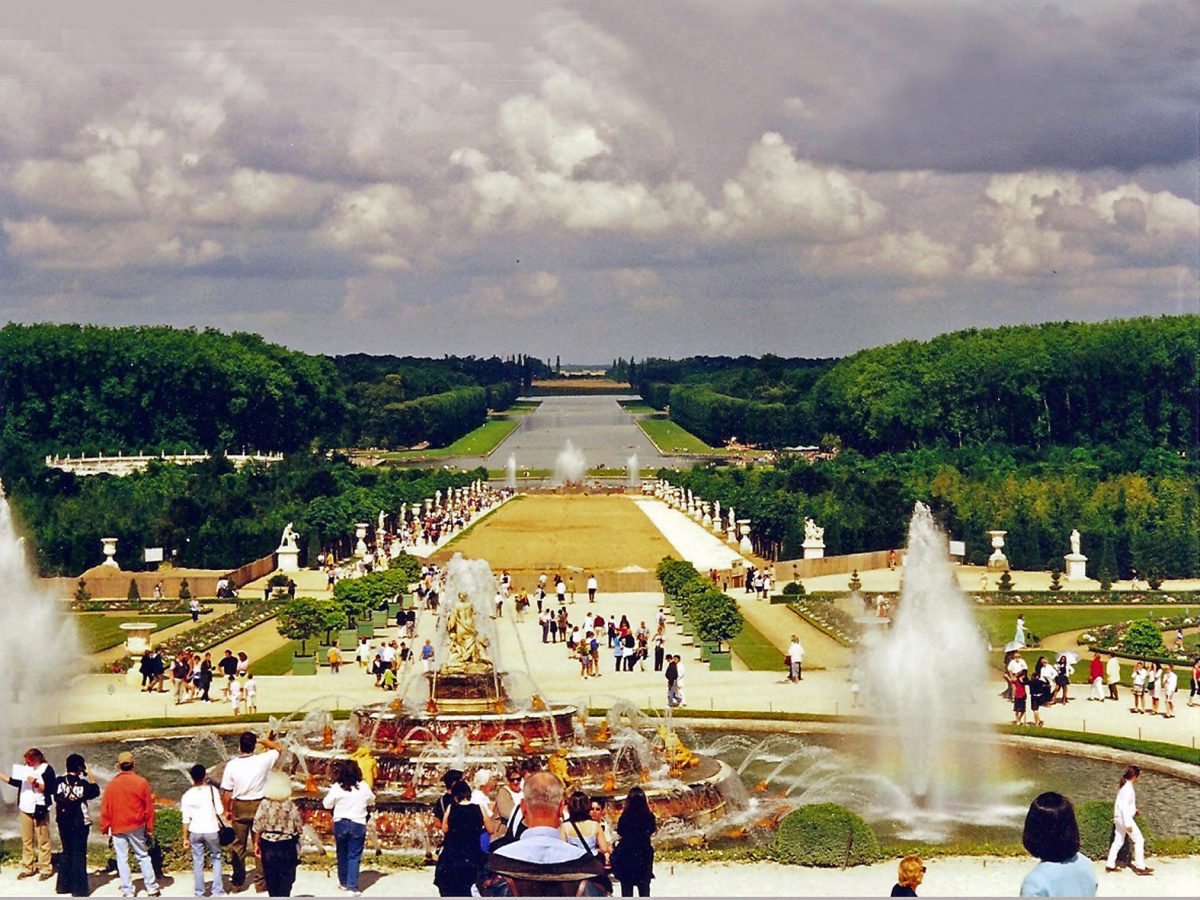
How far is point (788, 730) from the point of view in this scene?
29438 millimetres

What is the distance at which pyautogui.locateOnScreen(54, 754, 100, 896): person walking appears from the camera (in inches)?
658

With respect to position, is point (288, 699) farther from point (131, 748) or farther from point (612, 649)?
point (612, 649)

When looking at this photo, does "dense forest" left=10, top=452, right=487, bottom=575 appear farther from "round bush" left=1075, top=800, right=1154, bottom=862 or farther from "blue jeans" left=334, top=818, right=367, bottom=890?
"blue jeans" left=334, top=818, right=367, bottom=890

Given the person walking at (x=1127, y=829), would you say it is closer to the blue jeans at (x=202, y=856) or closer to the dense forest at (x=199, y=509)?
the blue jeans at (x=202, y=856)

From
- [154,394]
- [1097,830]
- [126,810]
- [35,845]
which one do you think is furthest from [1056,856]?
[154,394]

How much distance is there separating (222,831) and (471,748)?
26.5 feet

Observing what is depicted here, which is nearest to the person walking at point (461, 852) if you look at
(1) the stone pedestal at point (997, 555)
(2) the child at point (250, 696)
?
(2) the child at point (250, 696)

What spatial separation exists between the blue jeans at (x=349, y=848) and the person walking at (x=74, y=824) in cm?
204

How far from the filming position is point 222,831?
53.7 ft

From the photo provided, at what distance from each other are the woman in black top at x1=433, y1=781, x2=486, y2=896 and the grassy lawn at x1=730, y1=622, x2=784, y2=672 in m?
23.0

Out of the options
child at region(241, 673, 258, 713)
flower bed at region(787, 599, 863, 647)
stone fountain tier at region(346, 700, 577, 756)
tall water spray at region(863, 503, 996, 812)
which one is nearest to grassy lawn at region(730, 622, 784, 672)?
flower bed at region(787, 599, 863, 647)

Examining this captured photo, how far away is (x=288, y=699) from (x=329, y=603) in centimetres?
936

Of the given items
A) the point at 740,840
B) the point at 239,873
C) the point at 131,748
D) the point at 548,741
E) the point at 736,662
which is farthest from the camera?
the point at 736,662

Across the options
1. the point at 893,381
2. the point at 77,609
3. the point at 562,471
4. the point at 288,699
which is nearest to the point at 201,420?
the point at 562,471
